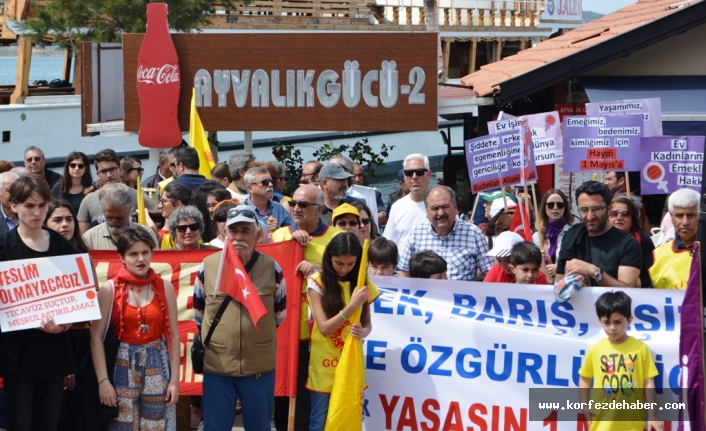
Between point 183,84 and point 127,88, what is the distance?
30.6 inches

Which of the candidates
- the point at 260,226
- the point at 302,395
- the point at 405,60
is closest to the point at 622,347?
the point at 302,395

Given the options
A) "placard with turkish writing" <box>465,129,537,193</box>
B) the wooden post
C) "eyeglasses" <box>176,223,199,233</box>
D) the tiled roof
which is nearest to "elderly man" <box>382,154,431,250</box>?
"placard with turkish writing" <box>465,129,537,193</box>

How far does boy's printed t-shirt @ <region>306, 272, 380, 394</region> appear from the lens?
237 inches

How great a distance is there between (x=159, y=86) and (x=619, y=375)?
886 cm

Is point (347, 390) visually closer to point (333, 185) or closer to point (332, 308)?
point (332, 308)

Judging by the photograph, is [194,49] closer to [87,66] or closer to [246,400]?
[87,66]

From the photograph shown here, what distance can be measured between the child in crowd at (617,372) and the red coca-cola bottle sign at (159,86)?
334 inches

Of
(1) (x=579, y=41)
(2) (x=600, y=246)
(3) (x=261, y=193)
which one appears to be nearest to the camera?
(2) (x=600, y=246)

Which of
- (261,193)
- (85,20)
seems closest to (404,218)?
(261,193)

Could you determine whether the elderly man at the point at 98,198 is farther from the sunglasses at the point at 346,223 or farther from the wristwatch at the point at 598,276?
the wristwatch at the point at 598,276

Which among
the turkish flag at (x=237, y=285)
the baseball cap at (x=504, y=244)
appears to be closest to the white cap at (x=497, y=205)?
the baseball cap at (x=504, y=244)

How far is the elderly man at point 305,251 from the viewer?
6449 mm

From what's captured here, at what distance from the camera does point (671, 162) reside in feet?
29.3

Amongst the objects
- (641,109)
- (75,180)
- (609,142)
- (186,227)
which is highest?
(641,109)
